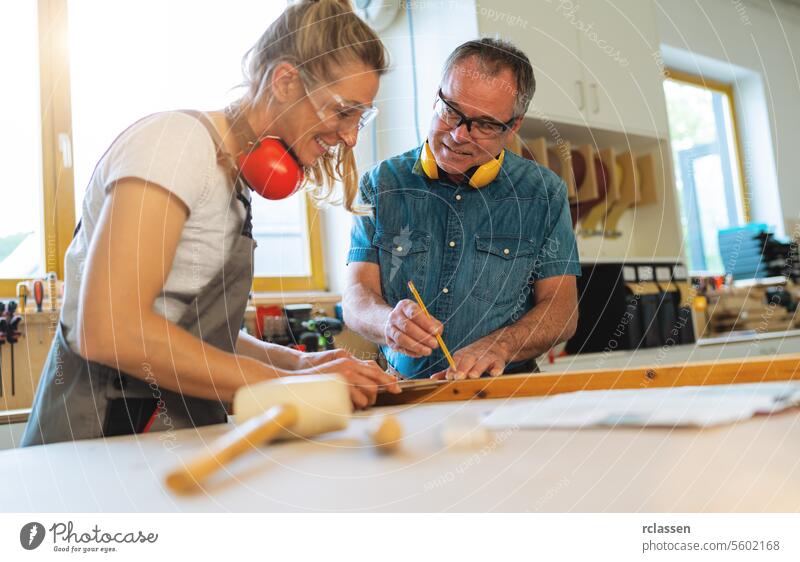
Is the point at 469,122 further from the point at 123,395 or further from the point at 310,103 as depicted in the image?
the point at 123,395

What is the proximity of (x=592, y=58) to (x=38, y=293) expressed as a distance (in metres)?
1.66

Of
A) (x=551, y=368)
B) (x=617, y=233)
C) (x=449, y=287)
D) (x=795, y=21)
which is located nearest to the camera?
(x=449, y=287)

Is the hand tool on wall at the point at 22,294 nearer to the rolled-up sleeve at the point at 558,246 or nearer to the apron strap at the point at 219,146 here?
the apron strap at the point at 219,146

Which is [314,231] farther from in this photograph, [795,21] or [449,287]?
[795,21]

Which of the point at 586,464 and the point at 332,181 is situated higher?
the point at 332,181

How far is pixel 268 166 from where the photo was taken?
65 centimetres

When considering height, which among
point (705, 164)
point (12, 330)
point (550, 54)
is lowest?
point (12, 330)

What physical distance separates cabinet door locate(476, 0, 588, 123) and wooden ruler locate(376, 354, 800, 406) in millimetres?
1176

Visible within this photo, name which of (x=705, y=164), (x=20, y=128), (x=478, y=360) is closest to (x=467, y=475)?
(x=478, y=360)

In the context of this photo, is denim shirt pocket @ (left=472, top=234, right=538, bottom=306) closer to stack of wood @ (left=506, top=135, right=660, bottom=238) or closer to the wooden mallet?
the wooden mallet
